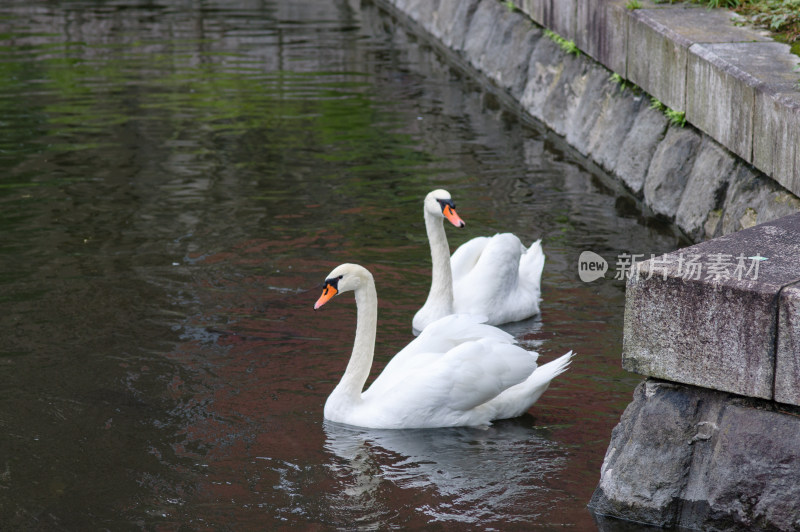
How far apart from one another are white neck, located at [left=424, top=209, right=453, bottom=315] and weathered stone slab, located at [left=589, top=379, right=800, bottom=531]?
2.41 m

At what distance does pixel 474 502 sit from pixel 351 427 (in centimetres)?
102

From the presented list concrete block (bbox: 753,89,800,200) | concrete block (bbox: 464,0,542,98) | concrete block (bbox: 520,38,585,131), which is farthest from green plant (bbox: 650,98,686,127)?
concrete block (bbox: 464,0,542,98)

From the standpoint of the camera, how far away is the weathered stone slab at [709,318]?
468 centimetres

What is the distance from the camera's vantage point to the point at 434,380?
605cm

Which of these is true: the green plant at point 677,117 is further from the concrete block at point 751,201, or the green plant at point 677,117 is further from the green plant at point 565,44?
the green plant at point 565,44

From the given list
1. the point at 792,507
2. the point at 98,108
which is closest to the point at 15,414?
the point at 792,507

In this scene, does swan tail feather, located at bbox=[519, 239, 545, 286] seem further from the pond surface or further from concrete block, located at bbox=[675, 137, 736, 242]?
concrete block, located at bbox=[675, 137, 736, 242]

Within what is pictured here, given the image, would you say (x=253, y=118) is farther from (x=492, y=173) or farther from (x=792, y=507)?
(x=792, y=507)

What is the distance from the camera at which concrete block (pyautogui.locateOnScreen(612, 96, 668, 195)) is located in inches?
390

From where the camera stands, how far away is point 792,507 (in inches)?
186

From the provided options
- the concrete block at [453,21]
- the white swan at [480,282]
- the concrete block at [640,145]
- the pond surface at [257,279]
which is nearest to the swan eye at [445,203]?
the white swan at [480,282]

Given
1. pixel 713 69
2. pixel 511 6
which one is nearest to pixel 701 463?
pixel 713 69

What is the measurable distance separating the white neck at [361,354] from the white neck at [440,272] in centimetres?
109

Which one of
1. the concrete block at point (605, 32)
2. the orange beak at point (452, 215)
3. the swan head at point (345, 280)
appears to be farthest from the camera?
the concrete block at point (605, 32)
